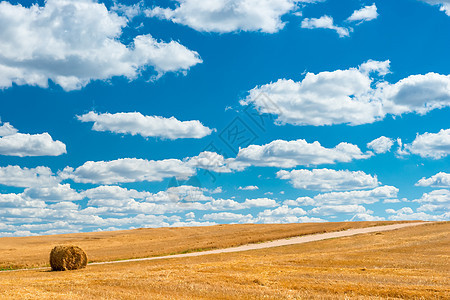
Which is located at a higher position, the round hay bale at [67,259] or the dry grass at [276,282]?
the round hay bale at [67,259]

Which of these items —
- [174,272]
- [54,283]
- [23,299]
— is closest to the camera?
[23,299]

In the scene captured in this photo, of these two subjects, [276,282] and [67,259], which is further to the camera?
[67,259]

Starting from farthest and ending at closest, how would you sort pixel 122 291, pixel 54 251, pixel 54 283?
pixel 54 251, pixel 54 283, pixel 122 291

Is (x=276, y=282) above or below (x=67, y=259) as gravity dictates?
below

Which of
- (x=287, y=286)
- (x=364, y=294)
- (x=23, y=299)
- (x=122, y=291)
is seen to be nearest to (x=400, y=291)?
(x=364, y=294)

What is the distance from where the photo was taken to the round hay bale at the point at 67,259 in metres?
35.7

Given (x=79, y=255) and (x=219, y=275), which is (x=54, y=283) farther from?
(x=79, y=255)

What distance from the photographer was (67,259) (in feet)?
118

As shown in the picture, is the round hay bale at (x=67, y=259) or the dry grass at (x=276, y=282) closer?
the dry grass at (x=276, y=282)

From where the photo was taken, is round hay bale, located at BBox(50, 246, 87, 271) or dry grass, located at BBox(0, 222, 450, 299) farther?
round hay bale, located at BBox(50, 246, 87, 271)

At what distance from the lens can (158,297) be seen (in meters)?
18.0

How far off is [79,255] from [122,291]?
18.5 metres

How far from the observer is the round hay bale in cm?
3572

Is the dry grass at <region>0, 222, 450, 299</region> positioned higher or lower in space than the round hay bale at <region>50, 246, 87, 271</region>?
lower
